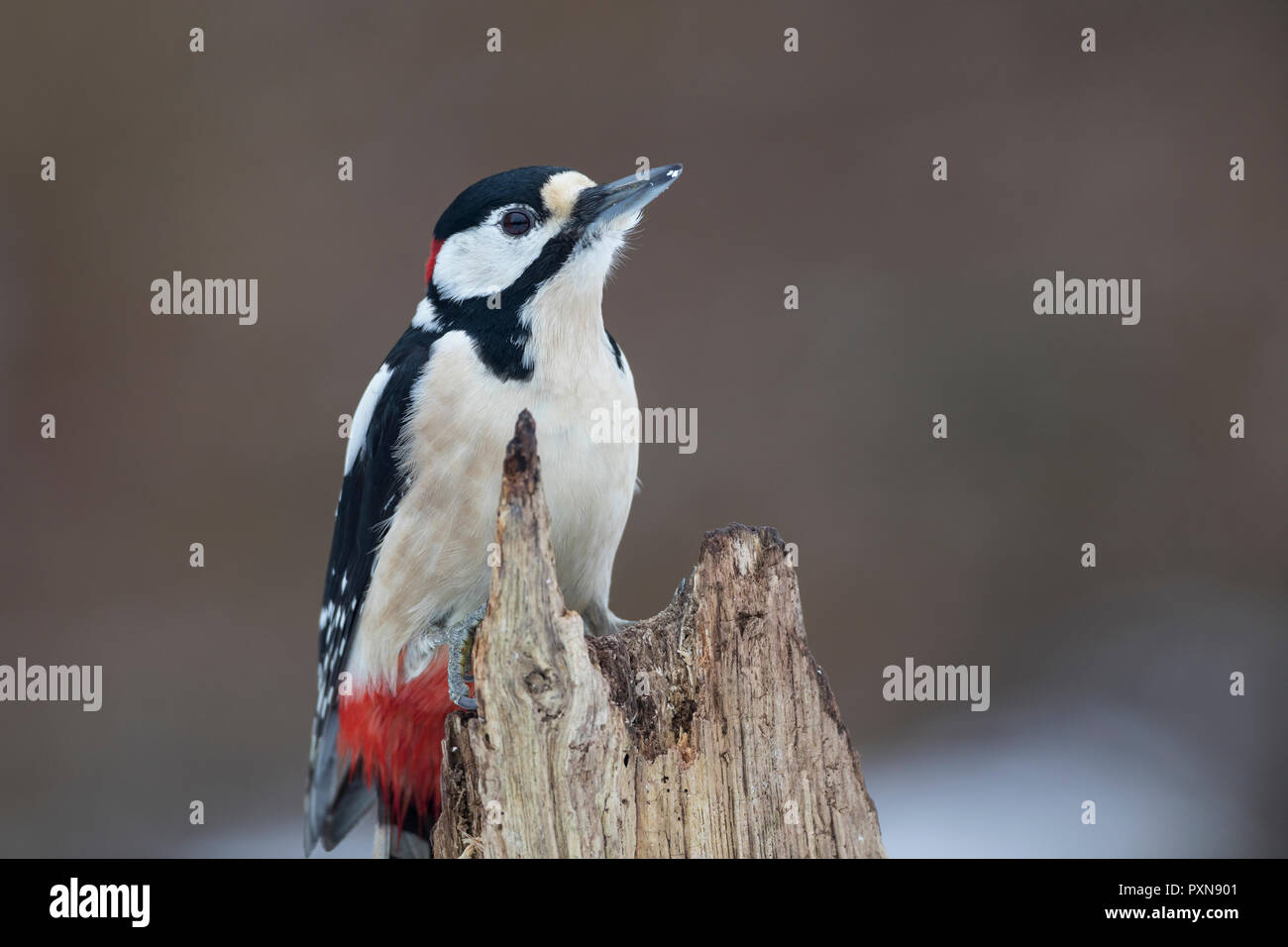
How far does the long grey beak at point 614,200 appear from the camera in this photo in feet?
8.68

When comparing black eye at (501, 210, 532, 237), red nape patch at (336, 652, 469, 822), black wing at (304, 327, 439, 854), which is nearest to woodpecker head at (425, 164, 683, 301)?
black eye at (501, 210, 532, 237)

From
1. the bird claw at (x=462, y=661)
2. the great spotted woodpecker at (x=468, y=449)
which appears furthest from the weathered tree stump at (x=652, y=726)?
the great spotted woodpecker at (x=468, y=449)

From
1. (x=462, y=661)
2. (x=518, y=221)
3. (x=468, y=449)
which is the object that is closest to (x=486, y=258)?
(x=518, y=221)

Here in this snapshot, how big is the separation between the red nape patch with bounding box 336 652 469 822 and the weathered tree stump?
49 cm

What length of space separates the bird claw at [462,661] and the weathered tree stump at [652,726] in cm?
21

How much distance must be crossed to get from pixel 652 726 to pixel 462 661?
1.87ft

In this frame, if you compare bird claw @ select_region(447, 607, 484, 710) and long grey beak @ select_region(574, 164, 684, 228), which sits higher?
long grey beak @ select_region(574, 164, 684, 228)

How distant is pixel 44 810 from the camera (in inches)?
210

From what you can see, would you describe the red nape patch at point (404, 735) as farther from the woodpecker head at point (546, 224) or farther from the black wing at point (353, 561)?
the woodpecker head at point (546, 224)

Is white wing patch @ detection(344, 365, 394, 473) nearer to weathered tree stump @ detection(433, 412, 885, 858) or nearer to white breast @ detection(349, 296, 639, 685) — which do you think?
white breast @ detection(349, 296, 639, 685)

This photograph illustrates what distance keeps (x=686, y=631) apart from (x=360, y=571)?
0.95 meters

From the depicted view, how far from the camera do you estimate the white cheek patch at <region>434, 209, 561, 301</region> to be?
105 inches

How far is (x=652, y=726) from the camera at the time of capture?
7.18ft

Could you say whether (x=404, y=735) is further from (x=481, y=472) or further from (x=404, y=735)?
(x=481, y=472)
